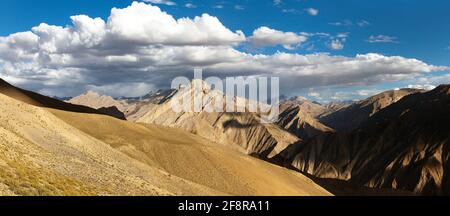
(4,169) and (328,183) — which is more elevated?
(4,169)

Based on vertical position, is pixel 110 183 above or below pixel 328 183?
above

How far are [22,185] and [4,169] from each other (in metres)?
2.72

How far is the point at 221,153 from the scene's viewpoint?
69.0 metres

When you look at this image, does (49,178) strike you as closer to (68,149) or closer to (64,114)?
(68,149)

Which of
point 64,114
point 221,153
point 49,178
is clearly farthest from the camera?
point 64,114

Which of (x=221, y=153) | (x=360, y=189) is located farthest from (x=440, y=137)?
(x=221, y=153)
